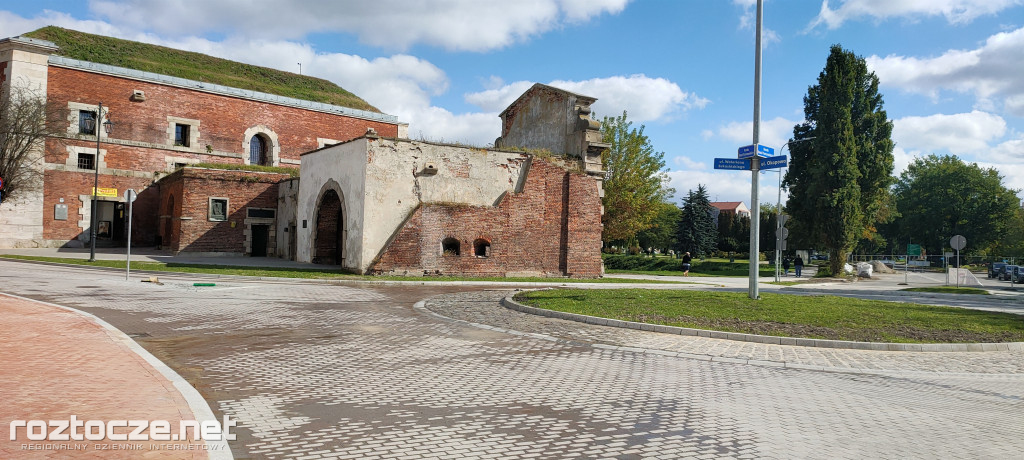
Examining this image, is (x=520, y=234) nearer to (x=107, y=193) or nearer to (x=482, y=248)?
(x=482, y=248)

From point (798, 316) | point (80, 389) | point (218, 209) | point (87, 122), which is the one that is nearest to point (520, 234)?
point (798, 316)

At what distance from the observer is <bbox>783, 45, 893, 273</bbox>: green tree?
4153 cm

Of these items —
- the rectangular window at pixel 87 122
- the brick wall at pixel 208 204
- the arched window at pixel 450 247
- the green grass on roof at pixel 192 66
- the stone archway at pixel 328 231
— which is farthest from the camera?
the green grass on roof at pixel 192 66

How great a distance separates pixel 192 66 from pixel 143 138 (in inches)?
341

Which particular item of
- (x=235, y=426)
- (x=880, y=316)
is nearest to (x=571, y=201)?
(x=880, y=316)

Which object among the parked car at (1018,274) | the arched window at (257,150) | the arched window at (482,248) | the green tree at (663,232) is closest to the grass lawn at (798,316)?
the arched window at (482,248)

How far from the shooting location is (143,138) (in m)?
39.7

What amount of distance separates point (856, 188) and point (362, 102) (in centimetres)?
3755

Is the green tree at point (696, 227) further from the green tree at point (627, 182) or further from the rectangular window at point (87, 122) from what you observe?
the rectangular window at point (87, 122)

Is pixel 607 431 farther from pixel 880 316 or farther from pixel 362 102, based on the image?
pixel 362 102

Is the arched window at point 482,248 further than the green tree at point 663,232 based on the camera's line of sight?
No

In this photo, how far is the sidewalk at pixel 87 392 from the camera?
428 centimetres

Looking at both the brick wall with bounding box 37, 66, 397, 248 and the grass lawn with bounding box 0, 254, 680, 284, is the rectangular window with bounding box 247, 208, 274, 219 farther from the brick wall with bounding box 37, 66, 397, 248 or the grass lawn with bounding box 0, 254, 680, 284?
the grass lawn with bounding box 0, 254, 680, 284

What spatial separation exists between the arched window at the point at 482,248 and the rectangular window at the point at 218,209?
15647 mm
